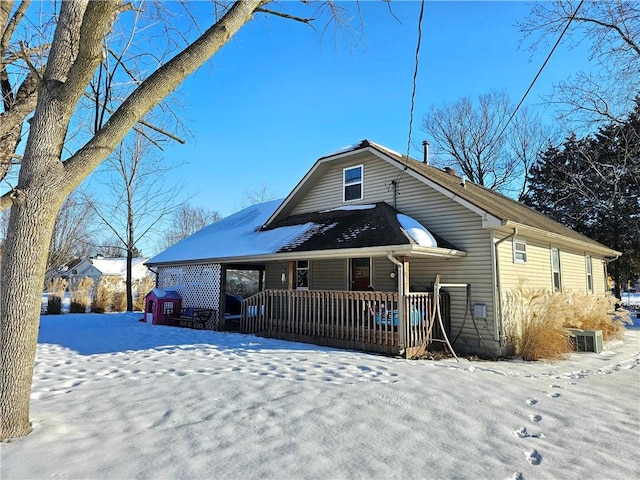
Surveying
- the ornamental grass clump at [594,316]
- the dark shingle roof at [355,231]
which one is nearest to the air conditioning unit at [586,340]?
the ornamental grass clump at [594,316]

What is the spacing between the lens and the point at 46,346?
977cm

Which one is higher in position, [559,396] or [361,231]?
[361,231]

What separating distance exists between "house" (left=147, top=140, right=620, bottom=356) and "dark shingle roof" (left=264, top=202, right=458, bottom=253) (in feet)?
0.15

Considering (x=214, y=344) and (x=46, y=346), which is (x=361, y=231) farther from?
(x=46, y=346)

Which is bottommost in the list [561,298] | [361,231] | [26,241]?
[561,298]

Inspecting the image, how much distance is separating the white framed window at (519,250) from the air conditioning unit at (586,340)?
2291 mm

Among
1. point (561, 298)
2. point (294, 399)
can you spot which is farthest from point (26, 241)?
point (561, 298)

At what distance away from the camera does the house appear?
937 cm

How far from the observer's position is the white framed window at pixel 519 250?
1065cm

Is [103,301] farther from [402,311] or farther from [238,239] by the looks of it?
[402,311]

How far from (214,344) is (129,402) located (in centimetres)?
479

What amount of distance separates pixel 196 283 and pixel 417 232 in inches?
350

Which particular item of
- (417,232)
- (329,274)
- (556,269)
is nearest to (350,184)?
(329,274)

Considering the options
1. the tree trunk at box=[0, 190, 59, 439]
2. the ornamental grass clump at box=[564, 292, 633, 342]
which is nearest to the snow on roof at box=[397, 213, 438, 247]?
the ornamental grass clump at box=[564, 292, 633, 342]
